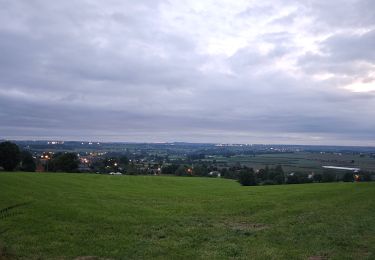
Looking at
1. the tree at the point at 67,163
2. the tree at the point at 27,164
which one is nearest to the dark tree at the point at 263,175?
the tree at the point at 67,163

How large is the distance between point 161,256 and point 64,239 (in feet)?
15.1

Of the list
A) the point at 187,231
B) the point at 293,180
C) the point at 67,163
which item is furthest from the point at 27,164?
the point at 187,231

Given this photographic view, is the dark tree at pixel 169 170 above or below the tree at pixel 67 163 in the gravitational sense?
below

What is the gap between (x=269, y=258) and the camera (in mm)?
13055

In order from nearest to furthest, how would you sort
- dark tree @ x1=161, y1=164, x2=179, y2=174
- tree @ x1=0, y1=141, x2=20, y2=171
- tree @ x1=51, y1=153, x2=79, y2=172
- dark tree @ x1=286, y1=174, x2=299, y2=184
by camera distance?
1. tree @ x1=0, y1=141, x2=20, y2=171
2. dark tree @ x1=286, y1=174, x2=299, y2=184
3. tree @ x1=51, y1=153, x2=79, y2=172
4. dark tree @ x1=161, y1=164, x2=179, y2=174

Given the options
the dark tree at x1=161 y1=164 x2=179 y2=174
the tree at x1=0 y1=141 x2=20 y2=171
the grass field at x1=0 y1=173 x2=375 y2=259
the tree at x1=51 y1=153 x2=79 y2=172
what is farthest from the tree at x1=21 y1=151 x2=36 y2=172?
the grass field at x1=0 y1=173 x2=375 y2=259

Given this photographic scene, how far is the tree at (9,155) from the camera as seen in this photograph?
71500mm

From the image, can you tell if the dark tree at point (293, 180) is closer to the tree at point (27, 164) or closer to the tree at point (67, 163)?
the tree at point (67, 163)

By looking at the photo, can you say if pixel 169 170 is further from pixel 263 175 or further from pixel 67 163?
pixel 67 163

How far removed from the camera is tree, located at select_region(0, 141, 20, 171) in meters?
71.5

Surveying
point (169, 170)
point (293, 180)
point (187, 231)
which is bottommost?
point (169, 170)

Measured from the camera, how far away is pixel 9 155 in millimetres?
72000

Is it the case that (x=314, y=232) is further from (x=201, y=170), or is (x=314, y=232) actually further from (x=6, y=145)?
(x=201, y=170)

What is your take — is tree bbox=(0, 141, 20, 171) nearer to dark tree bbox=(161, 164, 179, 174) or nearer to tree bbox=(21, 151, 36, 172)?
tree bbox=(21, 151, 36, 172)
